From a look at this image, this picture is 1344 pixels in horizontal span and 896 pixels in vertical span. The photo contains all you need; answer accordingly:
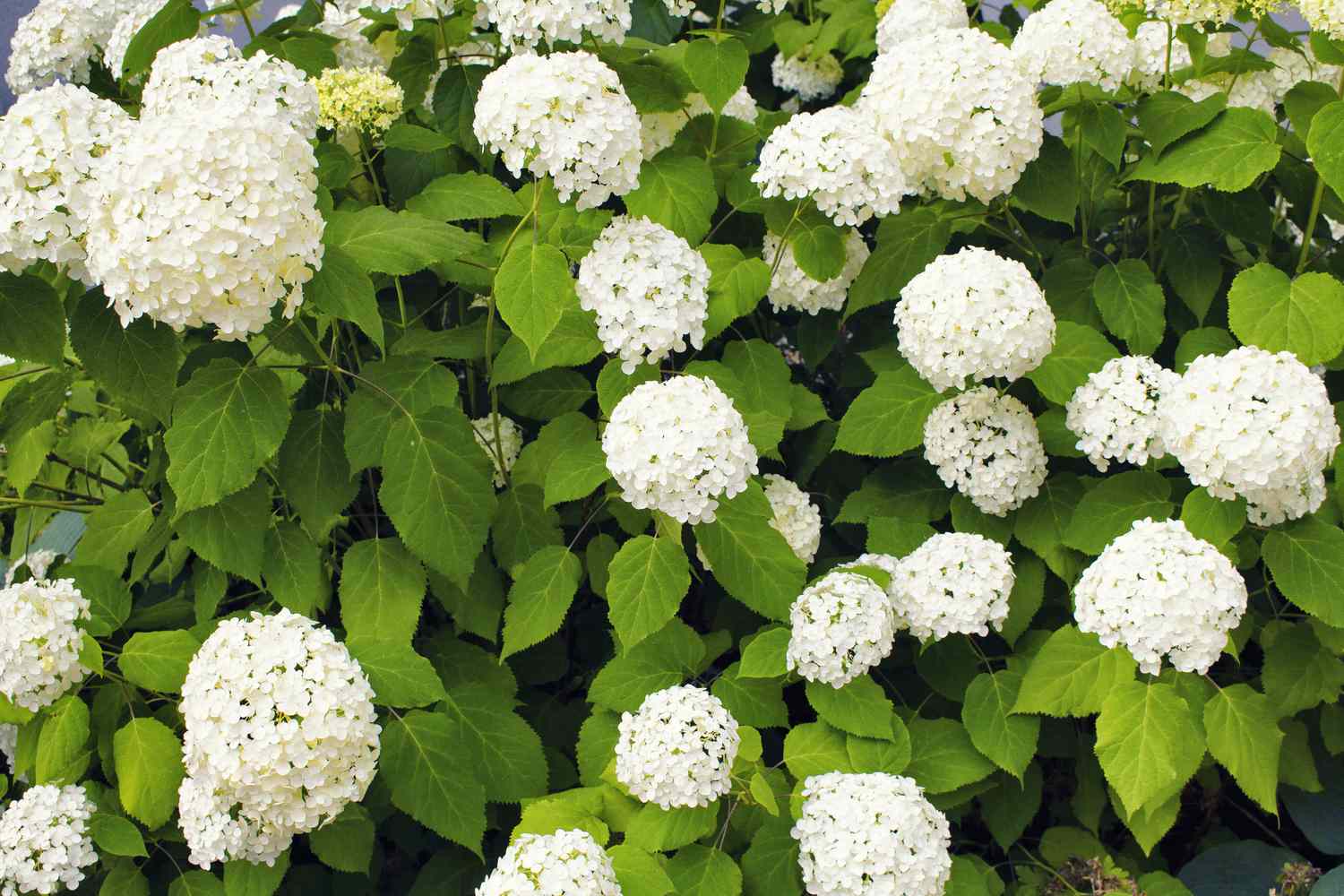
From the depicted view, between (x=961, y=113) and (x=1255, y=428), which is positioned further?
(x=961, y=113)

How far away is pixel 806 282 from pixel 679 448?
0.94 meters

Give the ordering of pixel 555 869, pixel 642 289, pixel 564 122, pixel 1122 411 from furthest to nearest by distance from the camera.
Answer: pixel 1122 411 < pixel 642 289 < pixel 564 122 < pixel 555 869

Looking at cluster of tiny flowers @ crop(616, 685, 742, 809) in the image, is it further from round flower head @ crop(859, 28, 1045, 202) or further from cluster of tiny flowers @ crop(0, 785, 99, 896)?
round flower head @ crop(859, 28, 1045, 202)

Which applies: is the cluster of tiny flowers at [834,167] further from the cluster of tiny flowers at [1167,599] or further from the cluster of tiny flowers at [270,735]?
the cluster of tiny flowers at [270,735]

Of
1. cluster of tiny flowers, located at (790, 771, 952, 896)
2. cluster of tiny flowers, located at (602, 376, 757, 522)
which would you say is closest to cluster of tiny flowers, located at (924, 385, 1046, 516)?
cluster of tiny flowers, located at (602, 376, 757, 522)

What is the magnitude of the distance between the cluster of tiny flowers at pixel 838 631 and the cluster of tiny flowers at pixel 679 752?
256mm

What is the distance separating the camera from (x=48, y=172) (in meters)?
2.35

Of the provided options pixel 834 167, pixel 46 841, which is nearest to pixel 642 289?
pixel 834 167

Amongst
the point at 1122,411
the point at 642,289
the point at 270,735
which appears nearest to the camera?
the point at 270,735

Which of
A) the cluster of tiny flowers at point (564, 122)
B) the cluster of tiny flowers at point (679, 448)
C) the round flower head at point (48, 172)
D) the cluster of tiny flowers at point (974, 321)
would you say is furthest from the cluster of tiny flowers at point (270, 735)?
the cluster of tiny flowers at point (974, 321)

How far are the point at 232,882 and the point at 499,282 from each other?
1.31 m

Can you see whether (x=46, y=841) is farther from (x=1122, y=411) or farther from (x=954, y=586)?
(x=1122, y=411)

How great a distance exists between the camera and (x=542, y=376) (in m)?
3.03

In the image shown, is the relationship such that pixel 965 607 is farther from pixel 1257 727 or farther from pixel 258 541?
pixel 258 541
